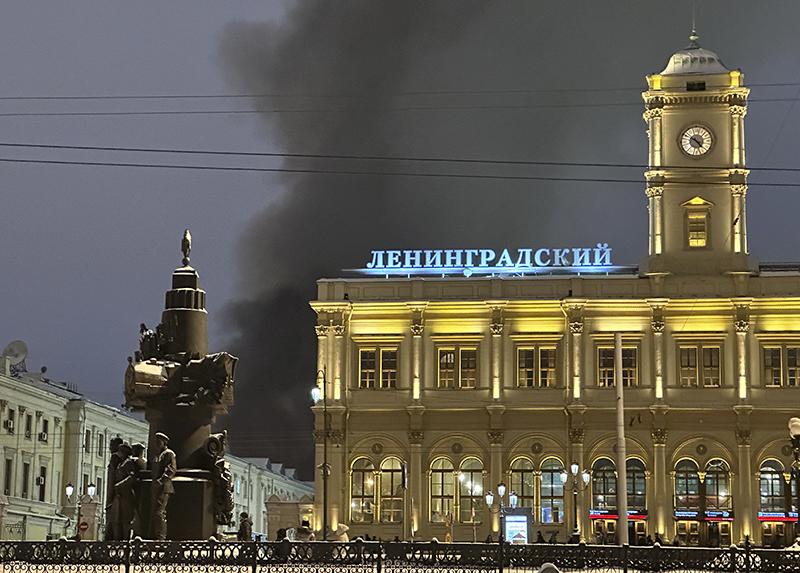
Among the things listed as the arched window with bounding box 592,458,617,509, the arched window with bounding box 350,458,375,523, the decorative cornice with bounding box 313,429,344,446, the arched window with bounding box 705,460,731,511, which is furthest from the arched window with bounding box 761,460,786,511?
the decorative cornice with bounding box 313,429,344,446

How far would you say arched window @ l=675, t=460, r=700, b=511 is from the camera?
63.3 metres

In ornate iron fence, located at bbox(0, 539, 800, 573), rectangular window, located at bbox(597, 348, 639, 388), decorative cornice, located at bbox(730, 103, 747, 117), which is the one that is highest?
decorative cornice, located at bbox(730, 103, 747, 117)

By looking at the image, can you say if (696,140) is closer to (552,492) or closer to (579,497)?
(579,497)

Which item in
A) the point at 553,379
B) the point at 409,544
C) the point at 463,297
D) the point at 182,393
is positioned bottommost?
the point at 409,544

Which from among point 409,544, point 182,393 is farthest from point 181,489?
point 409,544

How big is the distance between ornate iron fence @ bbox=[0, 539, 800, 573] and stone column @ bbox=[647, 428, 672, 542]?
40.4 metres

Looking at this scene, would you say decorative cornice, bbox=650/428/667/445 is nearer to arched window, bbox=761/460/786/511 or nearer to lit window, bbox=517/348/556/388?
arched window, bbox=761/460/786/511

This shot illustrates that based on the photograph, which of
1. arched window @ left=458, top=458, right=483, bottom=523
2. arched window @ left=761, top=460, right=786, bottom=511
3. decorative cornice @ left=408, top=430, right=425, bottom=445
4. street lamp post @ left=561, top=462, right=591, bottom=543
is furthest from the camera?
decorative cornice @ left=408, top=430, right=425, bottom=445

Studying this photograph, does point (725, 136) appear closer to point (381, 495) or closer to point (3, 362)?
point (381, 495)

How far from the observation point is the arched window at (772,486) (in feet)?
205

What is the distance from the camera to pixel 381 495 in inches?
2566

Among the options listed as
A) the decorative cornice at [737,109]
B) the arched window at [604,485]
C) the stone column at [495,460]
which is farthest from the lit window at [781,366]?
the stone column at [495,460]

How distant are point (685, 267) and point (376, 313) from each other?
16390 millimetres

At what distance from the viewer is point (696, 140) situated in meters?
66.8
